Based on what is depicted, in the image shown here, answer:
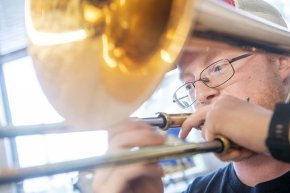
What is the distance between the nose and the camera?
3.18 feet

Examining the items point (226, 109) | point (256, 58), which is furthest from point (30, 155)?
point (226, 109)

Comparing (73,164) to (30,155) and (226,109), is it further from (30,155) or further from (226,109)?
(30,155)

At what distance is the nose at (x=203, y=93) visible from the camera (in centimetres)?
97

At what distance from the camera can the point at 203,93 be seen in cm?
97

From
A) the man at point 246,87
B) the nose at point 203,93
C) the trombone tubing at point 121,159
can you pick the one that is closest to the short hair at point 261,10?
the man at point 246,87

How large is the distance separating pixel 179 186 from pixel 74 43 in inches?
79.8

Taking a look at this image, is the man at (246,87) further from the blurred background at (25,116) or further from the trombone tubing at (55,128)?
the blurred background at (25,116)

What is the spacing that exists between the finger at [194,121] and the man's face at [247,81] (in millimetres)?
154

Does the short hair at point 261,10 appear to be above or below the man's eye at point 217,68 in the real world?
above

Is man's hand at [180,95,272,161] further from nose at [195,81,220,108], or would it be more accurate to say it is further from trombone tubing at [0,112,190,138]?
nose at [195,81,220,108]

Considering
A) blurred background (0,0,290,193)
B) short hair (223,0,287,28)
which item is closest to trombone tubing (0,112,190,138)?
short hair (223,0,287,28)

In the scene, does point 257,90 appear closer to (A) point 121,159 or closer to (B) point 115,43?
(B) point 115,43

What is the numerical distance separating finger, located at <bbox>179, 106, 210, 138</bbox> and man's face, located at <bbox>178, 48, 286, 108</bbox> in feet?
0.51

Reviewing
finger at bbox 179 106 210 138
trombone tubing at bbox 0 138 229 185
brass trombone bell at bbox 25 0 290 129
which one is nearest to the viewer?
trombone tubing at bbox 0 138 229 185
